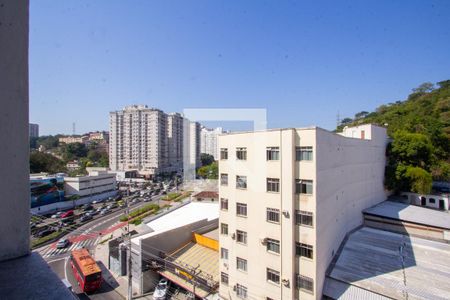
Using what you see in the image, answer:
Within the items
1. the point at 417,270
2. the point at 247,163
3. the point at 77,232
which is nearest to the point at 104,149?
the point at 77,232

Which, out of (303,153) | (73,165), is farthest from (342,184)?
(73,165)

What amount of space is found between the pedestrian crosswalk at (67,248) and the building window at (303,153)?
1580cm

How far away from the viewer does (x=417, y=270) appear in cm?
741

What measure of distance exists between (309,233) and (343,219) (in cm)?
422

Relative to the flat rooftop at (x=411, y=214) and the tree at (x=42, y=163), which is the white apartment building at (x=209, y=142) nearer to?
the tree at (x=42, y=163)

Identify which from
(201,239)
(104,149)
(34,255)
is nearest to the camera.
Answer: (34,255)

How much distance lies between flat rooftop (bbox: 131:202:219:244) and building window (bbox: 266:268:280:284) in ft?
20.2

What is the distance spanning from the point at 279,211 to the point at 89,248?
47.2 ft

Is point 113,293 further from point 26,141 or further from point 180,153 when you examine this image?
point 180,153

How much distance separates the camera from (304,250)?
22.3 ft

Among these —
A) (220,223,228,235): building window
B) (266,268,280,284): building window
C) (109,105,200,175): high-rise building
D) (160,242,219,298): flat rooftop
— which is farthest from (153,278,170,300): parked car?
(109,105,200,175): high-rise building

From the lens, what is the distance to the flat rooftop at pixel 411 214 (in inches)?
412

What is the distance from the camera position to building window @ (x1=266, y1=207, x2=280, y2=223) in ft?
23.6

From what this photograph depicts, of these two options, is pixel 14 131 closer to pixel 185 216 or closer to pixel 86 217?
pixel 185 216
